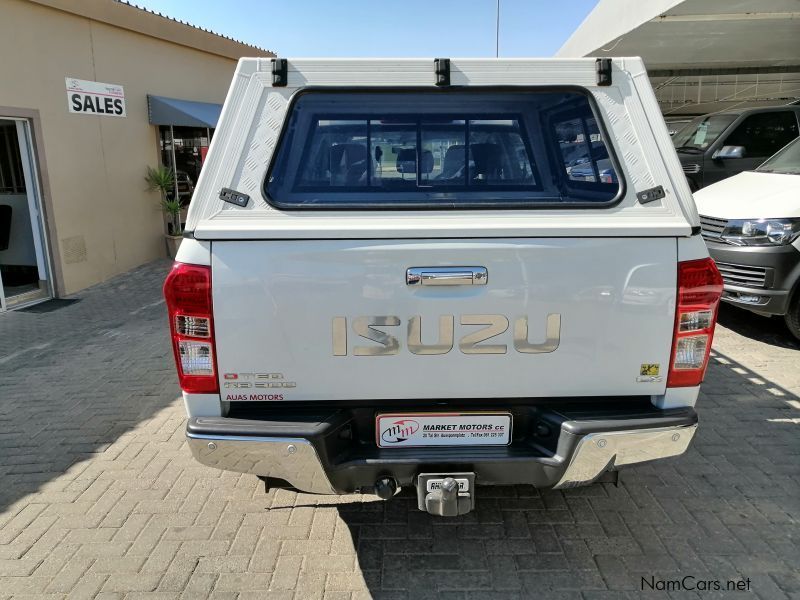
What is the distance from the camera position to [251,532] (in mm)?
3094

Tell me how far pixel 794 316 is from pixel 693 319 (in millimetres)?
4152

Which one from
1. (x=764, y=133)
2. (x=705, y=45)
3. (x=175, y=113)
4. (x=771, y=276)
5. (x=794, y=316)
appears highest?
(x=705, y=45)

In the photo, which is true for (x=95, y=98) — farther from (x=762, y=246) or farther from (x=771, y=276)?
(x=771, y=276)

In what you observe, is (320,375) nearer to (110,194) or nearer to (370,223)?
(370,223)

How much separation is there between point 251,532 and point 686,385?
2.15 meters

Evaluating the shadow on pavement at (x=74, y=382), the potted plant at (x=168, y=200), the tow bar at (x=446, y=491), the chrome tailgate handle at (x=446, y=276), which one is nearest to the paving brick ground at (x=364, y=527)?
the shadow on pavement at (x=74, y=382)

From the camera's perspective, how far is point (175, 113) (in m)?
10.3

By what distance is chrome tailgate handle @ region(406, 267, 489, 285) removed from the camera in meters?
2.34

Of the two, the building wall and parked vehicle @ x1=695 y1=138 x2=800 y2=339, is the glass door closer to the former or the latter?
the building wall

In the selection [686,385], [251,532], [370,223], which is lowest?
[251,532]

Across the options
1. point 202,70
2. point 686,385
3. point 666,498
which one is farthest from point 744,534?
point 202,70

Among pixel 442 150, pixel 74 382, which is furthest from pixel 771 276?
pixel 74 382

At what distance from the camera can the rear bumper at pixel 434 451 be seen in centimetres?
236

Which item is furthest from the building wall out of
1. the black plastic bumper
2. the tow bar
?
the black plastic bumper
